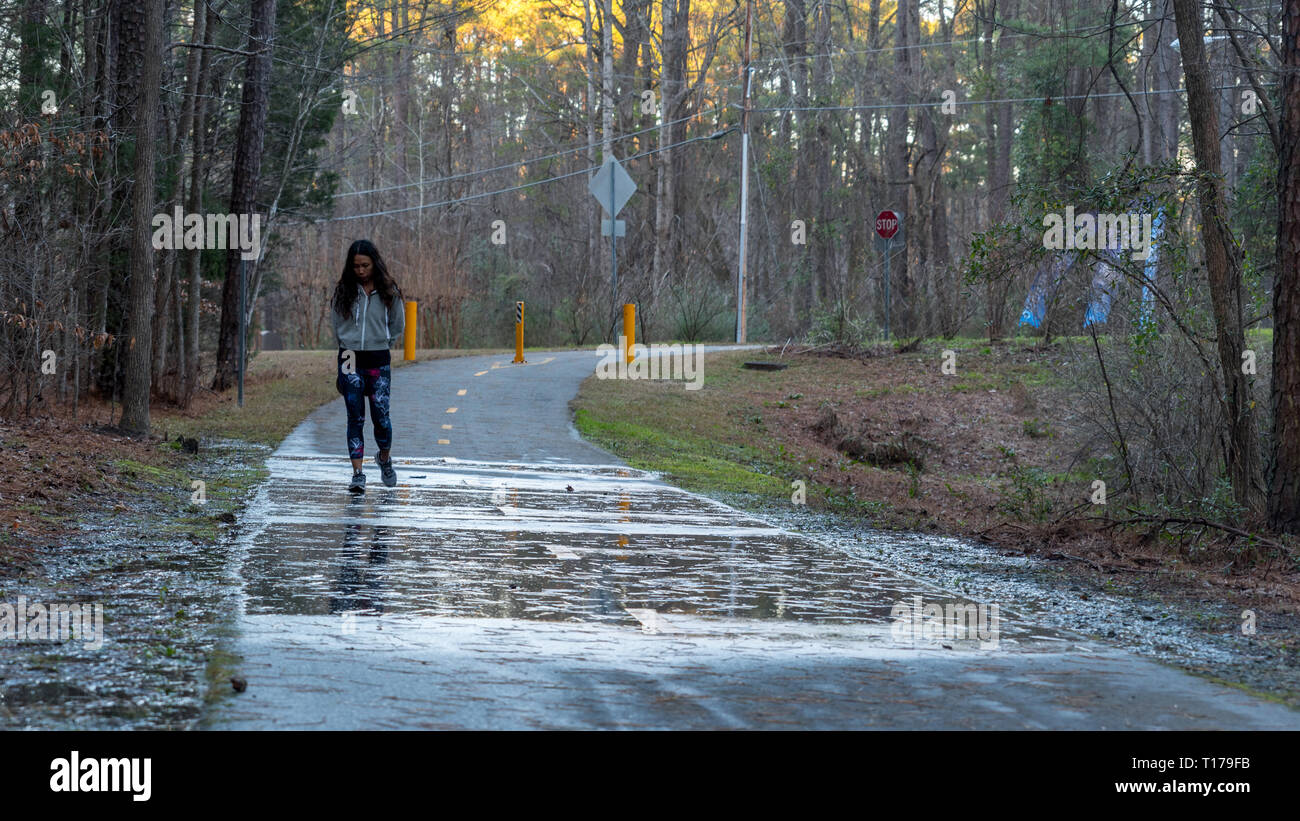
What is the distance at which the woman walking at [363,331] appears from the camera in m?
12.8

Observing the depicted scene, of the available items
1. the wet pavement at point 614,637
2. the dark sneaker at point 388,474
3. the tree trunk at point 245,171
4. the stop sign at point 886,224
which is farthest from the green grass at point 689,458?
the stop sign at point 886,224

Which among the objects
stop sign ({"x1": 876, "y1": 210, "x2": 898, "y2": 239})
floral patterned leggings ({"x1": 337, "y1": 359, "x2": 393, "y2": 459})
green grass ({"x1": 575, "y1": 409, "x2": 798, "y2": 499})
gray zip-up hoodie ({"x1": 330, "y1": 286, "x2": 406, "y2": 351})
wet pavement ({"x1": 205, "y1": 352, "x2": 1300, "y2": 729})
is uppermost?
stop sign ({"x1": 876, "y1": 210, "x2": 898, "y2": 239})

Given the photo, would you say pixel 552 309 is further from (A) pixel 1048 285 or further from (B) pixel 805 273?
(A) pixel 1048 285

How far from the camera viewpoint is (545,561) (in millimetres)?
9234

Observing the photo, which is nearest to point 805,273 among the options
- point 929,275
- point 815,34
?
point 815,34

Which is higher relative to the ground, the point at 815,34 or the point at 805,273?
the point at 815,34

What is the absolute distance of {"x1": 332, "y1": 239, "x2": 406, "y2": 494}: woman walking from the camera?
12781 millimetres

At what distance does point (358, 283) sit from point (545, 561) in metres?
4.61

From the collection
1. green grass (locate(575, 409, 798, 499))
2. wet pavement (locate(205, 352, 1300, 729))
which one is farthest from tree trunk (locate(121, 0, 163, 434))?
green grass (locate(575, 409, 798, 499))

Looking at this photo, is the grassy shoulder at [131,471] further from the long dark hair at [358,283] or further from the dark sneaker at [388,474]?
the long dark hair at [358,283]

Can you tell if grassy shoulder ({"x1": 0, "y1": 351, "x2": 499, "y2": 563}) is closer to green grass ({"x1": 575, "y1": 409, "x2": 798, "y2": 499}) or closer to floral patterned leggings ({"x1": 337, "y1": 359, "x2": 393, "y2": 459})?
floral patterned leggings ({"x1": 337, "y1": 359, "x2": 393, "y2": 459})

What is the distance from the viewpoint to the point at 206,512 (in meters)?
11.0
